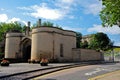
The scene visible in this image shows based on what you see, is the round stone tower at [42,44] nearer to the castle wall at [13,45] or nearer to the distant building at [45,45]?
the distant building at [45,45]

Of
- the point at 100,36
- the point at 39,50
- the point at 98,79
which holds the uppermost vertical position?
the point at 100,36

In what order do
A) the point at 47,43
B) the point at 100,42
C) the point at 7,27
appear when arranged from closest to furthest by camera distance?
1. the point at 47,43
2. the point at 7,27
3. the point at 100,42

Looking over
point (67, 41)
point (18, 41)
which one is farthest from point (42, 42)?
point (18, 41)

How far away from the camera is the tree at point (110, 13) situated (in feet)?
53.9

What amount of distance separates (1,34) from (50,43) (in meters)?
40.1

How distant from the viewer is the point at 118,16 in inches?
661

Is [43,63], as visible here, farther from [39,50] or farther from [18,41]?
[18,41]

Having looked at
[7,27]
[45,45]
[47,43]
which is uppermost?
[7,27]

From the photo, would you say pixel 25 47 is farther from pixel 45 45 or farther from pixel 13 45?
pixel 45 45

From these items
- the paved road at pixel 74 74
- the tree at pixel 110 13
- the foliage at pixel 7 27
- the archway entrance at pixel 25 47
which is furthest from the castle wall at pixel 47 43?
the foliage at pixel 7 27

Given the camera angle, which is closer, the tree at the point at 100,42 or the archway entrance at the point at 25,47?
the archway entrance at the point at 25,47

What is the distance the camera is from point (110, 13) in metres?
17.4

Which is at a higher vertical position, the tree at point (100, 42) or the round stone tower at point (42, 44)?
the tree at point (100, 42)

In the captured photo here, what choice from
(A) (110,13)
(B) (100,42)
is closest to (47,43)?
(A) (110,13)
